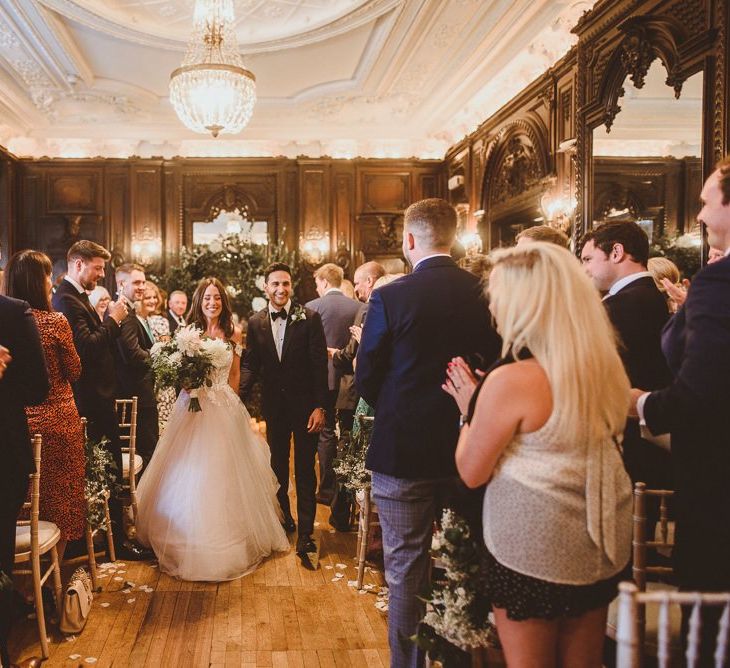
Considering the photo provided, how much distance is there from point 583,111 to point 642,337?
9.95 feet

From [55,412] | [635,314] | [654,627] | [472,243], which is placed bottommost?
[654,627]

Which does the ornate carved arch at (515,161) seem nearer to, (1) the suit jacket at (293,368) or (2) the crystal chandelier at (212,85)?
(2) the crystal chandelier at (212,85)

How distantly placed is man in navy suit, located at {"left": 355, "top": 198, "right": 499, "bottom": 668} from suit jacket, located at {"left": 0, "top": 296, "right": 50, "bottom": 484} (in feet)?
4.55

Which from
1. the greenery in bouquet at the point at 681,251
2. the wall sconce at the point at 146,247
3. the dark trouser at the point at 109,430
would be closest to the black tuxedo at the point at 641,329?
the greenery in bouquet at the point at 681,251

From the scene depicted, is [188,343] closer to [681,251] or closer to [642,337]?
[642,337]

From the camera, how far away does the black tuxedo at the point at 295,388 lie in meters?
4.12

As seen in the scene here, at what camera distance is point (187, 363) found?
3943 millimetres

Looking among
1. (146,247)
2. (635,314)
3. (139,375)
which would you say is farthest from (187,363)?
(146,247)

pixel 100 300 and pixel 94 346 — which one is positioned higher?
pixel 100 300

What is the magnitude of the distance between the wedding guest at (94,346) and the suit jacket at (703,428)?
3145 millimetres

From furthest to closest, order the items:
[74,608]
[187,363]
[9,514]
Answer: [187,363] < [74,608] < [9,514]

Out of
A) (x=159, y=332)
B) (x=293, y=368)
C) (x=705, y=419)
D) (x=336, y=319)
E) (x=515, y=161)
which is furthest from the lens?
(x=515, y=161)

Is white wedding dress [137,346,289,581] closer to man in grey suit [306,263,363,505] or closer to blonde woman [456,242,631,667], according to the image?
man in grey suit [306,263,363,505]

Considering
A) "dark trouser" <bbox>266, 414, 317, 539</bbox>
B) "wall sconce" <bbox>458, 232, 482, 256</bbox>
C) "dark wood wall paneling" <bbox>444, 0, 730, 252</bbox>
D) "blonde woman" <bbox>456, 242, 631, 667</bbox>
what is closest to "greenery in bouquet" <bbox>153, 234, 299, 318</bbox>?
"wall sconce" <bbox>458, 232, 482, 256</bbox>
